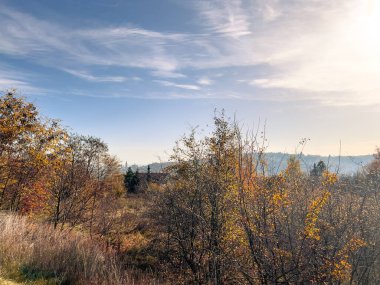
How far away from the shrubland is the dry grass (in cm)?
3

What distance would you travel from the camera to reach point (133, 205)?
108 feet

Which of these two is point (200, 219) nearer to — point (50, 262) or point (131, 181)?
point (50, 262)

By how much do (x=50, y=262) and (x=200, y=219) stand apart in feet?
18.0

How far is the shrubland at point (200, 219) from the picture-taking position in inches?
246

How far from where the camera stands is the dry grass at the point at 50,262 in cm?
558

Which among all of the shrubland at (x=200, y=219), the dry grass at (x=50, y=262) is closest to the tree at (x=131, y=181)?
the shrubland at (x=200, y=219)

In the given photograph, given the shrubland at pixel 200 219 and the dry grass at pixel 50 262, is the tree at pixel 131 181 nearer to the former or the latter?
the shrubland at pixel 200 219

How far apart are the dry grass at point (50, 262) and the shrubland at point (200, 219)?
0.10ft

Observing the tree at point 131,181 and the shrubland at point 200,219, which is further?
the tree at point 131,181

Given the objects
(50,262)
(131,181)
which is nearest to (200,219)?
(50,262)

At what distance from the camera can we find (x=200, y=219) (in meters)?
10.6

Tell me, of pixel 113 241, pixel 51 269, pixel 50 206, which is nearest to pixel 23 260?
pixel 51 269

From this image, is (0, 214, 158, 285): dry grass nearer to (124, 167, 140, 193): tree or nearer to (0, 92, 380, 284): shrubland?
(0, 92, 380, 284): shrubland

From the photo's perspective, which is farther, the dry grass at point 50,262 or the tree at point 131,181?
the tree at point 131,181
